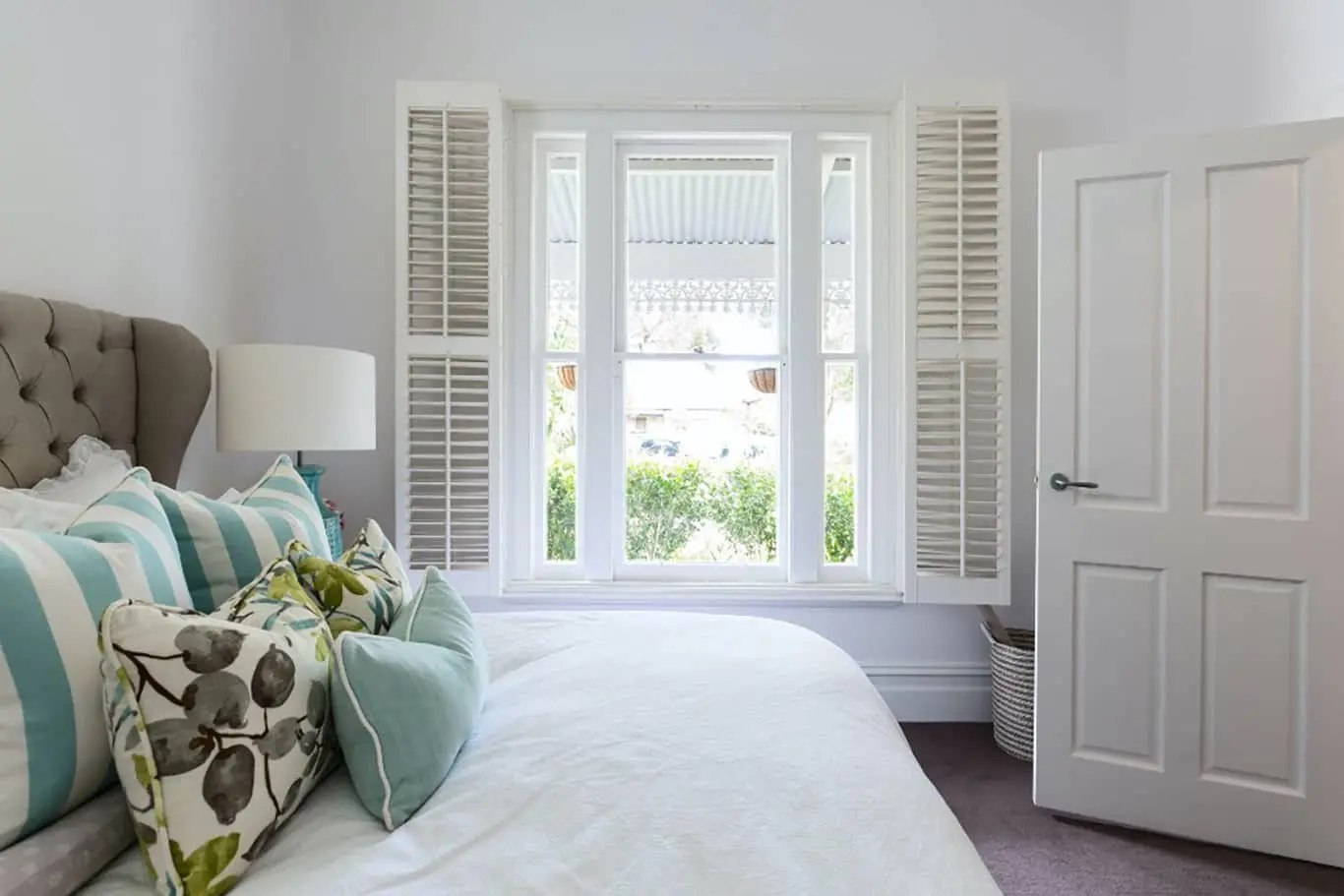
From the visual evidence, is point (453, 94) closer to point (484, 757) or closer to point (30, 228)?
point (30, 228)

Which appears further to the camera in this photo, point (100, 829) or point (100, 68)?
point (100, 68)

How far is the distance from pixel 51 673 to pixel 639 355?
2150mm

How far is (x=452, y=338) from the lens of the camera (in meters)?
2.51

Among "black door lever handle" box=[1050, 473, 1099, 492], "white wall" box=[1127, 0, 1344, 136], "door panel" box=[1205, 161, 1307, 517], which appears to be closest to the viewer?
"door panel" box=[1205, 161, 1307, 517]

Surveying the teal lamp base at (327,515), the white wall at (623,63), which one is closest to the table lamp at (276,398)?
the teal lamp base at (327,515)

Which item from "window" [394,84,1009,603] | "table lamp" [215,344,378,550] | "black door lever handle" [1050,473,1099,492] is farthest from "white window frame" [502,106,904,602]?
"table lamp" [215,344,378,550]

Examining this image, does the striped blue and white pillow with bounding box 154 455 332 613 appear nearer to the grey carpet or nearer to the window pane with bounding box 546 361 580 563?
the window pane with bounding box 546 361 580 563

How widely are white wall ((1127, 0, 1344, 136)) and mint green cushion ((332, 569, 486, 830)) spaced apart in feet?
8.80

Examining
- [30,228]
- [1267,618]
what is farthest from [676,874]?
[1267,618]

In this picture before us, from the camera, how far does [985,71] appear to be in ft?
8.80

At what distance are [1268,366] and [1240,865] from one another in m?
1.34

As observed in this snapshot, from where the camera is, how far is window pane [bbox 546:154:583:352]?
2787 mm

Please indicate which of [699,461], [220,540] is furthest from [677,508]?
[220,540]

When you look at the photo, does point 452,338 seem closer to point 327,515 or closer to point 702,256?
point 327,515
